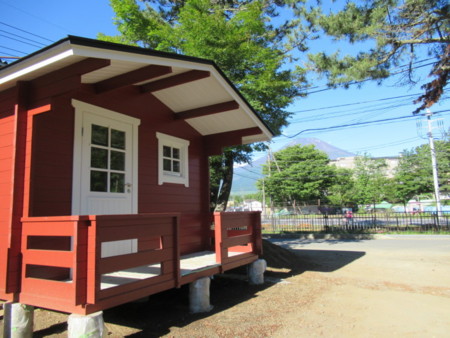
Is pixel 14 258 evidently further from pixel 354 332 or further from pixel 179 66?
pixel 354 332

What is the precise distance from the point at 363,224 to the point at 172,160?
1668cm

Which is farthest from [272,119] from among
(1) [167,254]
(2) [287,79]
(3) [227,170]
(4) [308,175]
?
(4) [308,175]

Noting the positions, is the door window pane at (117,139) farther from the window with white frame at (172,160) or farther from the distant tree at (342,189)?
the distant tree at (342,189)

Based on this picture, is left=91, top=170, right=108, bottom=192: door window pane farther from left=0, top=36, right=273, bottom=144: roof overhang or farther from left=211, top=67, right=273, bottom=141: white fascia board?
left=211, top=67, right=273, bottom=141: white fascia board

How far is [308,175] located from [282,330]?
4428 centimetres

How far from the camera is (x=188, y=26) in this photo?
9.21 m

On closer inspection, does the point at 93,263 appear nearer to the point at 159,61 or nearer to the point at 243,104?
the point at 159,61

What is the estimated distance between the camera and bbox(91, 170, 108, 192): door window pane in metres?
4.87

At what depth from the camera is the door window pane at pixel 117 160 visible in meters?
5.21

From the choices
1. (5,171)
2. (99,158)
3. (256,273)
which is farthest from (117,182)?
(256,273)

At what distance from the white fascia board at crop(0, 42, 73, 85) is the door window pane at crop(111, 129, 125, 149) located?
1594mm

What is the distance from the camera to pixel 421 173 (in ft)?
143

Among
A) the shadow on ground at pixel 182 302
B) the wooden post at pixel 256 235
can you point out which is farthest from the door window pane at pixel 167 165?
the shadow on ground at pixel 182 302

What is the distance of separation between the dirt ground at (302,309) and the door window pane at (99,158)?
2.12m
